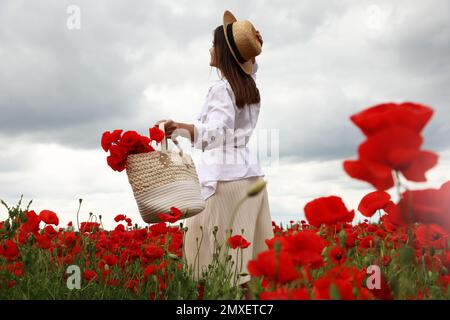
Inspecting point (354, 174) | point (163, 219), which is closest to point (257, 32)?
point (163, 219)

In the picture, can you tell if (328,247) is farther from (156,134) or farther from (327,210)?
(156,134)

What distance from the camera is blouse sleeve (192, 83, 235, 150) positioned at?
9.61 feet

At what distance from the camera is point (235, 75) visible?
3289 millimetres

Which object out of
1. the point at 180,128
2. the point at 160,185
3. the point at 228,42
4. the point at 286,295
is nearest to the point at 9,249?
the point at 160,185

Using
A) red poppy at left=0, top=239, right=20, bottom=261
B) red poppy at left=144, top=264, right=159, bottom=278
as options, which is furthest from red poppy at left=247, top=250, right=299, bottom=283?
red poppy at left=0, top=239, right=20, bottom=261

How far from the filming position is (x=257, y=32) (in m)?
3.46

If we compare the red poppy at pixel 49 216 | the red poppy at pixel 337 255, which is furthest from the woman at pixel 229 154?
the red poppy at pixel 337 255

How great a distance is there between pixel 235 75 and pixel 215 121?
17.1 inches

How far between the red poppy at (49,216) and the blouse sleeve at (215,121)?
0.95m

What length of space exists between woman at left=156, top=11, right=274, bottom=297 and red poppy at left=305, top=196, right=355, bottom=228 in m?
1.45

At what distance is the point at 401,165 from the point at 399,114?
0.45 ft

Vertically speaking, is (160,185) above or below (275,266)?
above
